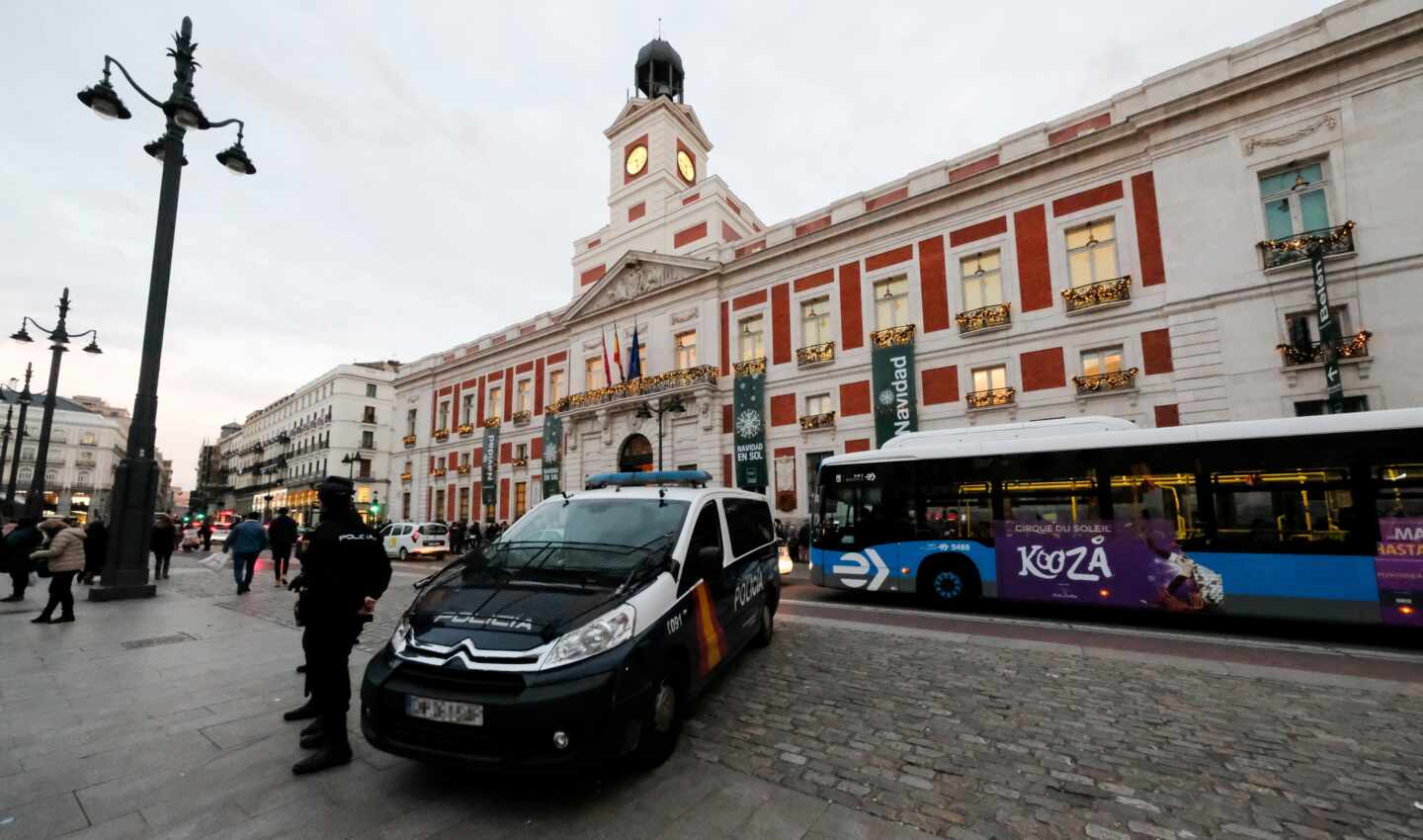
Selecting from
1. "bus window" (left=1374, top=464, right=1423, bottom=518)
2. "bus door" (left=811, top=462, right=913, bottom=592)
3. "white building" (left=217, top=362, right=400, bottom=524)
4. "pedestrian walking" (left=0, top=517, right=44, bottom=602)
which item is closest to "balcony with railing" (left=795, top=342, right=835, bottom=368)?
"bus door" (left=811, top=462, right=913, bottom=592)

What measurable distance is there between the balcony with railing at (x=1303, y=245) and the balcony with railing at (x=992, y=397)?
267 inches

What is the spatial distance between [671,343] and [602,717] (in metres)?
24.7

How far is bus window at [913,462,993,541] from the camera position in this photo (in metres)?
9.82

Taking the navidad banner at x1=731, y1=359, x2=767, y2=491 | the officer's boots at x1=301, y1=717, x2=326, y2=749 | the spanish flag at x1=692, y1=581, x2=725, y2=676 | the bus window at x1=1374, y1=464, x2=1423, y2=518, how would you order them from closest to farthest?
the officer's boots at x1=301, y1=717, x2=326, y2=749 → the spanish flag at x1=692, y1=581, x2=725, y2=676 → the bus window at x1=1374, y1=464, x2=1423, y2=518 → the navidad banner at x1=731, y1=359, x2=767, y2=491

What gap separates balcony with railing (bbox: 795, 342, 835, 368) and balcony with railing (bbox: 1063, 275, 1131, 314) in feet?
25.7

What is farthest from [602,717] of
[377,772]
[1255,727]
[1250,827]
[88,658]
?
[88,658]

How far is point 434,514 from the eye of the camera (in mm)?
37906

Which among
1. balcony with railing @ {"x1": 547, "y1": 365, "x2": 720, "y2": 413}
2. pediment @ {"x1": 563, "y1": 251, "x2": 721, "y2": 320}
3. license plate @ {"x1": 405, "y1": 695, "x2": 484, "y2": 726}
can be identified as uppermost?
pediment @ {"x1": 563, "y1": 251, "x2": 721, "y2": 320}

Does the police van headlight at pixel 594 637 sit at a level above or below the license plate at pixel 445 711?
above

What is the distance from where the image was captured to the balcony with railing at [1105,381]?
1664cm

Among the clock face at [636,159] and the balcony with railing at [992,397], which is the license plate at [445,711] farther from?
the clock face at [636,159]

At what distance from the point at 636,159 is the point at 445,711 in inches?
1379

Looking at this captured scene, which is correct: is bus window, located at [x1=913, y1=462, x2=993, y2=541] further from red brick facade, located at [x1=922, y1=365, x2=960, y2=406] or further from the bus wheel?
red brick facade, located at [x1=922, y1=365, x2=960, y2=406]

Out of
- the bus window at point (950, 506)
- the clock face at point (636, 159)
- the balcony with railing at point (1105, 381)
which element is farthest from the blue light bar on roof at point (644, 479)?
the clock face at point (636, 159)
